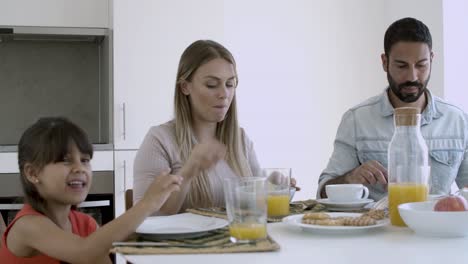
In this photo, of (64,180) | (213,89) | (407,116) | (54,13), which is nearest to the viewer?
(407,116)

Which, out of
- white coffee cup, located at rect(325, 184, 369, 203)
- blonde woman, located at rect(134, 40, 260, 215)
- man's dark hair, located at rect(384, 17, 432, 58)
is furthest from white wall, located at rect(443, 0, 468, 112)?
white coffee cup, located at rect(325, 184, 369, 203)

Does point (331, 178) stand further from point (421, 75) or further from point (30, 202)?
point (30, 202)

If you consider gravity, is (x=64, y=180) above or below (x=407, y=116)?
below

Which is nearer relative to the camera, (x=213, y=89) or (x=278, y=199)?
(x=278, y=199)

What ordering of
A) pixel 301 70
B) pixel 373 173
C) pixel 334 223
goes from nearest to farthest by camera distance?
pixel 334 223, pixel 373 173, pixel 301 70

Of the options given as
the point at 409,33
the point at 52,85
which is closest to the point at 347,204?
the point at 409,33

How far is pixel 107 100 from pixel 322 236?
7.46ft

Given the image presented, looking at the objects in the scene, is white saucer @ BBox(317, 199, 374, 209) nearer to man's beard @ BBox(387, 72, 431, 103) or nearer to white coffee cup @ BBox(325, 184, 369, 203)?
white coffee cup @ BBox(325, 184, 369, 203)

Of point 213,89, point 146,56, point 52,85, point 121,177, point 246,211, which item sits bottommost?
point 121,177

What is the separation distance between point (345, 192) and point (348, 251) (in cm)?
52

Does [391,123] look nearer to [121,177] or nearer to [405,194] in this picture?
[405,194]

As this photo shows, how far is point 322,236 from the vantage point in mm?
1145

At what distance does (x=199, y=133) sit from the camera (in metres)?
1.86

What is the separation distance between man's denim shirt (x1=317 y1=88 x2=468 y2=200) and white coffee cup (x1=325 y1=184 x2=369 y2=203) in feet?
1.32
